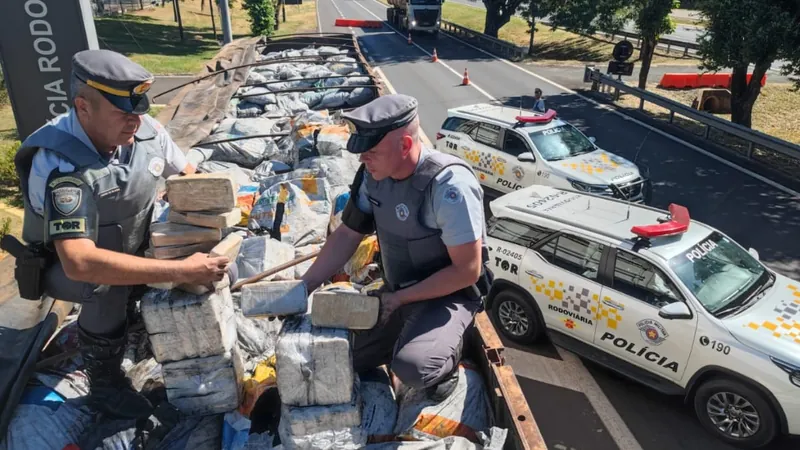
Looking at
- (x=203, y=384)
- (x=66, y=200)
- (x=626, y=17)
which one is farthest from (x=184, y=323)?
(x=626, y=17)

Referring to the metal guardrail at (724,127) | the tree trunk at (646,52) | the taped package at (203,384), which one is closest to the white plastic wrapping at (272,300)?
the taped package at (203,384)

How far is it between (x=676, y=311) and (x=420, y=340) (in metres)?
2.93

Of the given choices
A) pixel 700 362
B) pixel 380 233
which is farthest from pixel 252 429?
pixel 700 362

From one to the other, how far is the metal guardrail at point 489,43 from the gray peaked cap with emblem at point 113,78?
26.1m

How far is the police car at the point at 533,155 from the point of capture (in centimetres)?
891

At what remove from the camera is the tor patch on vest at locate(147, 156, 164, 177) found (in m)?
3.25

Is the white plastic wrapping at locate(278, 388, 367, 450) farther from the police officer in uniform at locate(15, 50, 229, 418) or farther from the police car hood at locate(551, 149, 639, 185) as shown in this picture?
the police car hood at locate(551, 149, 639, 185)

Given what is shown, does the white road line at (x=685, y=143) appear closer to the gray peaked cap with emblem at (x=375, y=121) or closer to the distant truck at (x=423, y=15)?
the gray peaked cap with emblem at (x=375, y=121)

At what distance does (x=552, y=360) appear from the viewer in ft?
20.1

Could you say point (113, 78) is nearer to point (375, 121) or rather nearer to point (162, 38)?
point (375, 121)

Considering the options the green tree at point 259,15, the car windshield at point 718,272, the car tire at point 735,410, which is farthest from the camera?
the green tree at point 259,15

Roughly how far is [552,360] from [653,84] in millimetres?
18617

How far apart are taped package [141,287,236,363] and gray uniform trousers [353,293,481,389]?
30.7 inches

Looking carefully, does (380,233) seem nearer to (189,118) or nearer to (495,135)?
(189,118)
